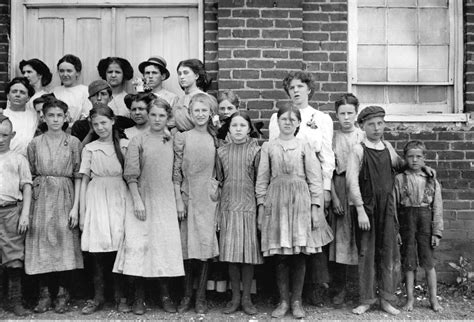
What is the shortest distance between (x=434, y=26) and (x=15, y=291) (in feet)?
16.1

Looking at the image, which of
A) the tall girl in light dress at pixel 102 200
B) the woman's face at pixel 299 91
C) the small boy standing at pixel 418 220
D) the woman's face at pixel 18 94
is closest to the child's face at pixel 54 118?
the tall girl in light dress at pixel 102 200

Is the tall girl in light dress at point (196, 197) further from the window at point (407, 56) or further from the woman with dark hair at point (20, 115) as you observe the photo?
the window at point (407, 56)

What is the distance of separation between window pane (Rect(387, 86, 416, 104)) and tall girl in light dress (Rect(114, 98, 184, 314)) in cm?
260

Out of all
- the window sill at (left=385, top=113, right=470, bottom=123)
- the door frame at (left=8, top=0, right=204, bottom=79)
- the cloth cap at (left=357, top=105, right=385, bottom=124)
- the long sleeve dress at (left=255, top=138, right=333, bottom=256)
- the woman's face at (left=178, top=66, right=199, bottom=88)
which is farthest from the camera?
the door frame at (left=8, top=0, right=204, bottom=79)

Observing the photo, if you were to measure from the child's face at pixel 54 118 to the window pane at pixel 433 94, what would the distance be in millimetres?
3711

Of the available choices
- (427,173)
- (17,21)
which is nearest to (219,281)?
(427,173)

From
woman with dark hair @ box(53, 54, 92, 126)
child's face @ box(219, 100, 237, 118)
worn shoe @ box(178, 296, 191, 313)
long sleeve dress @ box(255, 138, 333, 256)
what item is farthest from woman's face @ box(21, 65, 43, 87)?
worn shoe @ box(178, 296, 191, 313)

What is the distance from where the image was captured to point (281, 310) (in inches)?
198

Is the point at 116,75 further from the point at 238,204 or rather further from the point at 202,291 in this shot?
the point at 202,291

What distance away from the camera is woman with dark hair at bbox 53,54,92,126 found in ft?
19.7

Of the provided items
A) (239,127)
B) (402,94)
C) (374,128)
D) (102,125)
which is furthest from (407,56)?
(102,125)

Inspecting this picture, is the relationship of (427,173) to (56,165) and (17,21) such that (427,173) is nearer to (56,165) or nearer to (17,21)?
(56,165)

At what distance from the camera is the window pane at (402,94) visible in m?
6.46

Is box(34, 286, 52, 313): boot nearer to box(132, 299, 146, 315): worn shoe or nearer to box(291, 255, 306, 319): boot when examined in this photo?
box(132, 299, 146, 315): worn shoe
